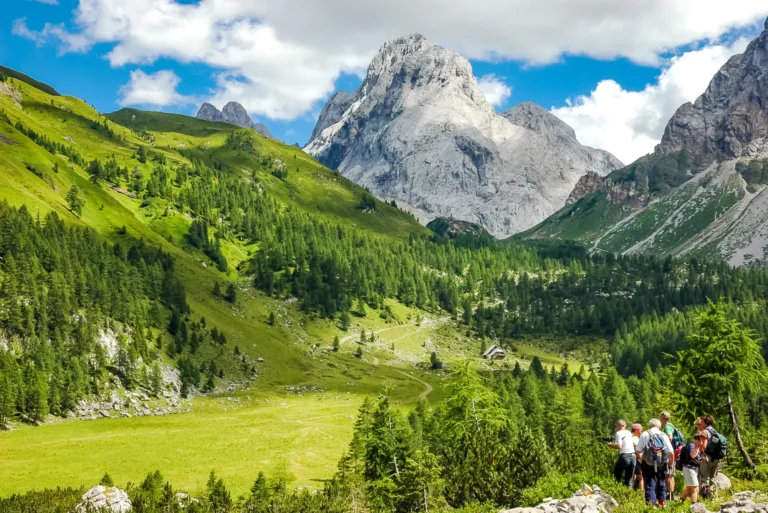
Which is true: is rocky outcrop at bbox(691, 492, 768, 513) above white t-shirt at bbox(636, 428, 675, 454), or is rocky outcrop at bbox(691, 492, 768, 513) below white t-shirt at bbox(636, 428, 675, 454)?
below

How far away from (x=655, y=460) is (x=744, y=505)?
12.1ft

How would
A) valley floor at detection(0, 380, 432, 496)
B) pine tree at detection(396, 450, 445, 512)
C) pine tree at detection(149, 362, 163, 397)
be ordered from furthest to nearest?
pine tree at detection(149, 362, 163, 397) → valley floor at detection(0, 380, 432, 496) → pine tree at detection(396, 450, 445, 512)

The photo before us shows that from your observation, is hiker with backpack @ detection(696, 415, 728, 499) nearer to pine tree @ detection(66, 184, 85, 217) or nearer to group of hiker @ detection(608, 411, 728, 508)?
group of hiker @ detection(608, 411, 728, 508)

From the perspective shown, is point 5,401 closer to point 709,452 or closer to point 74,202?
point 709,452

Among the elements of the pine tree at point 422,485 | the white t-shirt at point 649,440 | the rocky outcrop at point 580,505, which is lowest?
the pine tree at point 422,485

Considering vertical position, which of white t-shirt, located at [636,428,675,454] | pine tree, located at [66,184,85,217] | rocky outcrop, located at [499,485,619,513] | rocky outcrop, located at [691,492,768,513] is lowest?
rocky outcrop, located at [499,485,619,513]

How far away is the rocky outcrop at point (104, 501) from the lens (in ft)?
164

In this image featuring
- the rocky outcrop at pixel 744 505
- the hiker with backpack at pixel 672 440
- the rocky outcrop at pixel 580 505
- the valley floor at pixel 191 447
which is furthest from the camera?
the valley floor at pixel 191 447

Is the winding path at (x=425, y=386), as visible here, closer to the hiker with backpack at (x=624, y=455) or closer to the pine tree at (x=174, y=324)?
the pine tree at (x=174, y=324)

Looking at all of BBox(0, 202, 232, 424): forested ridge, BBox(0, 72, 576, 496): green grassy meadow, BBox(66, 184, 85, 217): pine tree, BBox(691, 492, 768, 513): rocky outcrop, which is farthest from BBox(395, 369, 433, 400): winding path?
BBox(66, 184, 85, 217): pine tree

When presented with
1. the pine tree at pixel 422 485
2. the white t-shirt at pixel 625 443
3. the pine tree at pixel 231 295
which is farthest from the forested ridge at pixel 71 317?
the white t-shirt at pixel 625 443

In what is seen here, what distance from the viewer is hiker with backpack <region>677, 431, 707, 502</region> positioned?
76.9 ft

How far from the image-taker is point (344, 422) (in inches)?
4195

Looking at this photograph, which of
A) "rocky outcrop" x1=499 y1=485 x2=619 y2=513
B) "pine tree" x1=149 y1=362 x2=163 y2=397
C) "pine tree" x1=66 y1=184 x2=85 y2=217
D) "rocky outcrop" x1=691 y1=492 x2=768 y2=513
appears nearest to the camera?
"rocky outcrop" x1=691 y1=492 x2=768 y2=513
